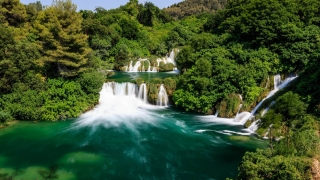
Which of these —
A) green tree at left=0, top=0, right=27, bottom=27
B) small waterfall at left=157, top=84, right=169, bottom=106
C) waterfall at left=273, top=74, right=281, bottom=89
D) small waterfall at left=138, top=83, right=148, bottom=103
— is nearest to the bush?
small waterfall at left=138, top=83, right=148, bottom=103

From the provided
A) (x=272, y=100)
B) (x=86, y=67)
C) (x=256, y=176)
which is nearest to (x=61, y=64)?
(x=86, y=67)

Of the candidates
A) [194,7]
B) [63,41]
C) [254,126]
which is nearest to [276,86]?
[254,126]

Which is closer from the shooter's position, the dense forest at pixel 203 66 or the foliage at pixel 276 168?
the foliage at pixel 276 168

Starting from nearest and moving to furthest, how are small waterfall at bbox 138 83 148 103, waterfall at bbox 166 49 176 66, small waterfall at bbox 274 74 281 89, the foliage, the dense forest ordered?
the foliage
the dense forest
small waterfall at bbox 274 74 281 89
small waterfall at bbox 138 83 148 103
waterfall at bbox 166 49 176 66

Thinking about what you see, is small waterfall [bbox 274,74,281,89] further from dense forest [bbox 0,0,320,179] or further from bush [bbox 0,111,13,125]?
bush [bbox 0,111,13,125]

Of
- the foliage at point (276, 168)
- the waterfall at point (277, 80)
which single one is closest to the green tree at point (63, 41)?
the waterfall at point (277, 80)

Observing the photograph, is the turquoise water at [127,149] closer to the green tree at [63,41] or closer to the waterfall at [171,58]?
the green tree at [63,41]

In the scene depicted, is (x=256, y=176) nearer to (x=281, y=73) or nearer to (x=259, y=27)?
(x=281, y=73)
